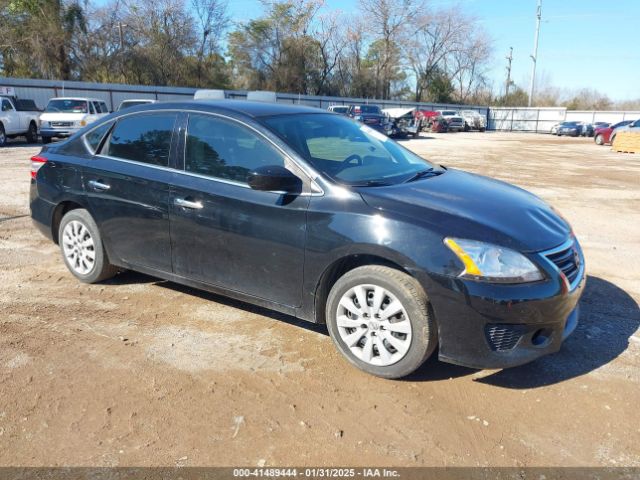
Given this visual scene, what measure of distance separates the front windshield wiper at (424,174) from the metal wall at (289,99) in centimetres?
2796

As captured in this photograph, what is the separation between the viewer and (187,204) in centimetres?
399

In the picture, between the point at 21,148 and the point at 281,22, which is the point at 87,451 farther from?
the point at 281,22

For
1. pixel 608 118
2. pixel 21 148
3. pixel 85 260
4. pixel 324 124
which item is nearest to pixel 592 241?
pixel 324 124

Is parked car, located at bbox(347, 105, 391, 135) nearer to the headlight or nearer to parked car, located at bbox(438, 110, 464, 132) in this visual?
parked car, located at bbox(438, 110, 464, 132)

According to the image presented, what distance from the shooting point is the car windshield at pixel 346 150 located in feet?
12.3

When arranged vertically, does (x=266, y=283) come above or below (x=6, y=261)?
above

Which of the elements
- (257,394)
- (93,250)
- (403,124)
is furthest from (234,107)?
(403,124)

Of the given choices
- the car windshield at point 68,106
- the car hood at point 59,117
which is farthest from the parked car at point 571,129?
the car hood at point 59,117

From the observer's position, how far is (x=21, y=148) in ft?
60.3

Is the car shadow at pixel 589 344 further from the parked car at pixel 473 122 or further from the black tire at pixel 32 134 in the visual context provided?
the parked car at pixel 473 122

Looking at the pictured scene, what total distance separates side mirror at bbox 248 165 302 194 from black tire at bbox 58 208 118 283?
6.36 feet

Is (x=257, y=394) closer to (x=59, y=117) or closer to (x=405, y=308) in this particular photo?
(x=405, y=308)

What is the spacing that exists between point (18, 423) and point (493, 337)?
2.70 metres

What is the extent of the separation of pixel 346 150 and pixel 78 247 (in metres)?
2.67
